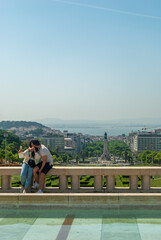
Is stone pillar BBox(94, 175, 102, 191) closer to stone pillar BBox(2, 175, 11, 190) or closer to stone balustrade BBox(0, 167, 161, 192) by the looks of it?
stone balustrade BBox(0, 167, 161, 192)

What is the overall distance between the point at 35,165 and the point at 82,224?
2.93m

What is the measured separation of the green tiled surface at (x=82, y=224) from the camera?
755 cm

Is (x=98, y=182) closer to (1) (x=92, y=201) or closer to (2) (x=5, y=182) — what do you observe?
(1) (x=92, y=201)

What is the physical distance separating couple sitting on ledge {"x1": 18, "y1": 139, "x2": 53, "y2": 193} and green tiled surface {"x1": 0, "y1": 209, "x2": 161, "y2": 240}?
1.37m

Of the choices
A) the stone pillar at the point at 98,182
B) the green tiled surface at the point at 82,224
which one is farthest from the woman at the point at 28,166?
the stone pillar at the point at 98,182

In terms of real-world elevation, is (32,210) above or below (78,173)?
below

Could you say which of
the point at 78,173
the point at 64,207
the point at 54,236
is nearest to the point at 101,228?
the point at 54,236

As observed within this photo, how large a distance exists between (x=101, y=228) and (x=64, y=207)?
1.64m

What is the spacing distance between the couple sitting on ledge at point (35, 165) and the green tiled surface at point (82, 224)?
1369 millimetres

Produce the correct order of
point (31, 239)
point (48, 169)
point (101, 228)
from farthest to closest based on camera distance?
point (48, 169) < point (101, 228) < point (31, 239)

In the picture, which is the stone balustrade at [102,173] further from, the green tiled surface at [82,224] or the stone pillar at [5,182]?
the green tiled surface at [82,224]

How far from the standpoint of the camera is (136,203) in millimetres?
9359

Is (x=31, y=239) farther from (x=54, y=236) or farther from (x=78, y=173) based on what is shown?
(x=78, y=173)

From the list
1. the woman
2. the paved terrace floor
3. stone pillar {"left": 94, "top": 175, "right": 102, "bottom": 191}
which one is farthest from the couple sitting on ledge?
stone pillar {"left": 94, "top": 175, "right": 102, "bottom": 191}
